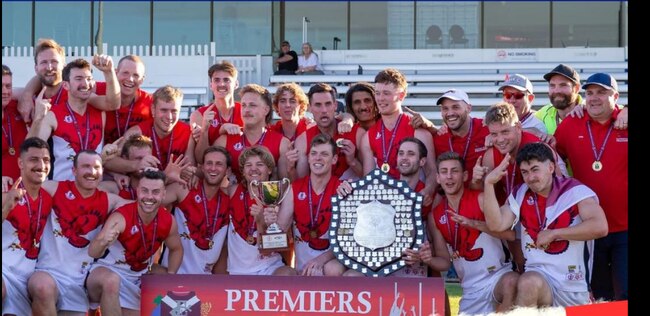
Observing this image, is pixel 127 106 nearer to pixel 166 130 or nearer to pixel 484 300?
pixel 166 130

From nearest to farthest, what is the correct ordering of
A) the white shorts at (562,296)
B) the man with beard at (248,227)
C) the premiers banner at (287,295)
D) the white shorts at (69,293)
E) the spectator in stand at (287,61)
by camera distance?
the premiers banner at (287,295) → the white shorts at (562,296) → the white shorts at (69,293) → the man with beard at (248,227) → the spectator in stand at (287,61)

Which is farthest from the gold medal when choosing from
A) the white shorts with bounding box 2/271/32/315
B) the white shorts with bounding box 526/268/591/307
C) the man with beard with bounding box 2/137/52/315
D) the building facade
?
the building facade

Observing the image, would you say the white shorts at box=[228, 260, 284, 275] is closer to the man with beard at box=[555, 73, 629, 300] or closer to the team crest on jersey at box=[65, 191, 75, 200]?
the team crest on jersey at box=[65, 191, 75, 200]

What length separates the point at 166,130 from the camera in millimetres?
7031

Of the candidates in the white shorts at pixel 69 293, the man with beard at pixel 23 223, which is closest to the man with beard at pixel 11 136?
the man with beard at pixel 23 223

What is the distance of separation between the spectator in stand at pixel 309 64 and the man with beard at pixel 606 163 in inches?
573

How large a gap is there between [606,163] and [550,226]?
71cm

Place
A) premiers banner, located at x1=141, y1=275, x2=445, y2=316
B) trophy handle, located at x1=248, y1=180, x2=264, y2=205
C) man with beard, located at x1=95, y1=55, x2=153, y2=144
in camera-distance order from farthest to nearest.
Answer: man with beard, located at x1=95, y1=55, x2=153, y2=144 < trophy handle, located at x1=248, y1=180, x2=264, y2=205 < premiers banner, located at x1=141, y1=275, x2=445, y2=316

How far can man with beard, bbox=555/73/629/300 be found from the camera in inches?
261

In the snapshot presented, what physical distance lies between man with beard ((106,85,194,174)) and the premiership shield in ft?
3.93

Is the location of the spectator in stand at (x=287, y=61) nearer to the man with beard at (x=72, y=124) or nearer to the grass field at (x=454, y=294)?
the grass field at (x=454, y=294)

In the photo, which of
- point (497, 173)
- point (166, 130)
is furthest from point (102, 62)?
point (497, 173)

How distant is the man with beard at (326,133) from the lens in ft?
23.0

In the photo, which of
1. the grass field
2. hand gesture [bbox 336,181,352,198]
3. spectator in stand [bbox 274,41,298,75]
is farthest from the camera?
spectator in stand [bbox 274,41,298,75]
